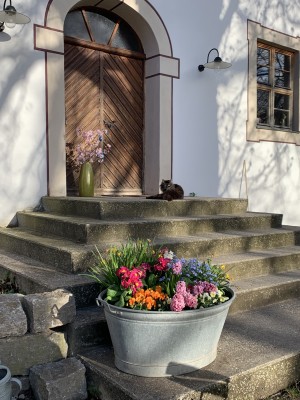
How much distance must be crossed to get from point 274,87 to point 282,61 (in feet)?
2.01

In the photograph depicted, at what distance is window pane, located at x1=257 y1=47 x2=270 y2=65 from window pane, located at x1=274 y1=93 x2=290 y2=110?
0.62 metres

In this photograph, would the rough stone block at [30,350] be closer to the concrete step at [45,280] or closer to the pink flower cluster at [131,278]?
the concrete step at [45,280]

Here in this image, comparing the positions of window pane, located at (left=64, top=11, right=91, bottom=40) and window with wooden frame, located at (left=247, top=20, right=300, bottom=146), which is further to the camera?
window with wooden frame, located at (left=247, top=20, right=300, bottom=146)

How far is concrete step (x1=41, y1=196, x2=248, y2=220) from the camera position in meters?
3.97

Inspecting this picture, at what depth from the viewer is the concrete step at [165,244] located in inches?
126

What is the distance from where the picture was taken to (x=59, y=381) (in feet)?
7.55

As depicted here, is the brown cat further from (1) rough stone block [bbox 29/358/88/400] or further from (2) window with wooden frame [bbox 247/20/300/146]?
(2) window with wooden frame [bbox 247/20/300/146]

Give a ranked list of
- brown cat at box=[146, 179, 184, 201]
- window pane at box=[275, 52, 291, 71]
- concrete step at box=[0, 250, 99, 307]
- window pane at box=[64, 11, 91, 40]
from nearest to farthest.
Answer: concrete step at box=[0, 250, 99, 307] → brown cat at box=[146, 179, 184, 201] → window pane at box=[64, 11, 91, 40] → window pane at box=[275, 52, 291, 71]

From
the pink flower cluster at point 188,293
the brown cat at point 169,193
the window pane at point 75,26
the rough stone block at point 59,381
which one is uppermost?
the window pane at point 75,26

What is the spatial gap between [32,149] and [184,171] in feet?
7.61

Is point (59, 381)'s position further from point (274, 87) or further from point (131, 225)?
point (274, 87)

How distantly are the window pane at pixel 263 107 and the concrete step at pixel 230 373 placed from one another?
4962mm

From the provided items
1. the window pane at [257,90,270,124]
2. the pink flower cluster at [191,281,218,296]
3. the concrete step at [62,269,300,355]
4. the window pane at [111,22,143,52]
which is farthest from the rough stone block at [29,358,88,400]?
the window pane at [257,90,270,124]

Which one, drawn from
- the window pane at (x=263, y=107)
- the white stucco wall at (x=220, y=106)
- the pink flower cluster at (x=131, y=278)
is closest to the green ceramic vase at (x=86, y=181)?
the white stucco wall at (x=220, y=106)
